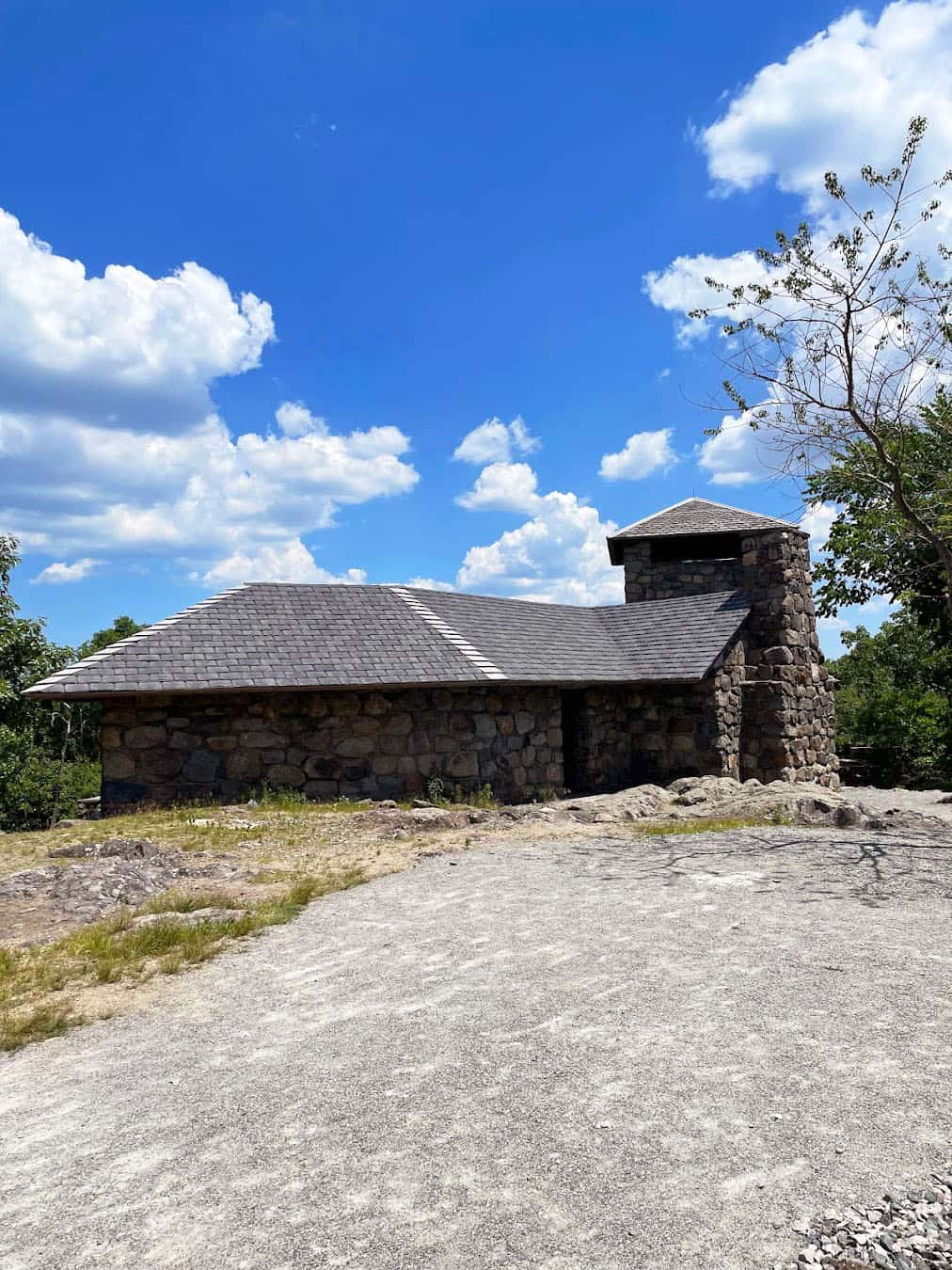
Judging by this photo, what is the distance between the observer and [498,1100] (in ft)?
10.9

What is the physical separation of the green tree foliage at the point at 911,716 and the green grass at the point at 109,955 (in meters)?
17.8

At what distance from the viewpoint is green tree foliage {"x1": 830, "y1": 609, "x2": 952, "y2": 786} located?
1978 cm

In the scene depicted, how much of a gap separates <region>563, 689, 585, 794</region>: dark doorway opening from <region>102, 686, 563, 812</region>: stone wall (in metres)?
1.53

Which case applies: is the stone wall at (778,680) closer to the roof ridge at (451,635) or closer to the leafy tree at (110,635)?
the roof ridge at (451,635)

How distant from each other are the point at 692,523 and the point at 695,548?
84 cm

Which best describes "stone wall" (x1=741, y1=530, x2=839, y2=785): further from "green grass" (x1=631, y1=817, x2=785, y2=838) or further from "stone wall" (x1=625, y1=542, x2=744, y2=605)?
"green grass" (x1=631, y1=817, x2=785, y2=838)

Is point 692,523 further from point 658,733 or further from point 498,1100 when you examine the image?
point 498,1100

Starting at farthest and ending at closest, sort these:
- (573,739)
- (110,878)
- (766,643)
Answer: (766,643) < (573,739) < (110,878)

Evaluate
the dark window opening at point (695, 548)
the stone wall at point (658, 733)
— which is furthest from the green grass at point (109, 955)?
the dark window opening at point (695, 548)

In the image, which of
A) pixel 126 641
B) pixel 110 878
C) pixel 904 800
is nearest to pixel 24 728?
pixel 126 641

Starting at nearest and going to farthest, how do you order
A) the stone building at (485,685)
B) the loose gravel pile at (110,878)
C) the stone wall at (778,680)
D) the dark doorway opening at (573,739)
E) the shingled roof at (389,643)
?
1. the loose gravel pile at (110,878)
2. the shingled roof at (389,643)
3. the stone building at (485,685)
4. the dark doorway opening at (573,739)
5. the stone wall at (778,680)

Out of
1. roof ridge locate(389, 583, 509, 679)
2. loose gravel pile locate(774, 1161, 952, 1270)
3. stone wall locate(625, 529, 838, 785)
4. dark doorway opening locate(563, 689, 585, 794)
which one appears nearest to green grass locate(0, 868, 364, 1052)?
loose gravel pile locate(774, 1161, 952, 1270)

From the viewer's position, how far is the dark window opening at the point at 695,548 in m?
19.8

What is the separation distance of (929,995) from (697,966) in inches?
46.1
